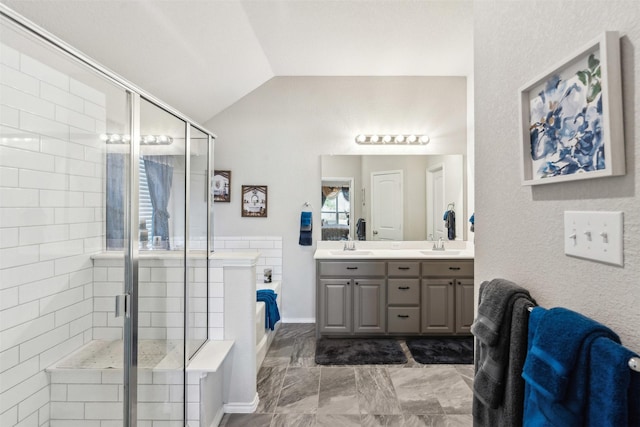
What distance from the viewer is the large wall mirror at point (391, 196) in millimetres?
3844

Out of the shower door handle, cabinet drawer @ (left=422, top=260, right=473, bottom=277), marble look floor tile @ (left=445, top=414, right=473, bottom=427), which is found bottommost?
marble look floor tile @ (left=445, top=414, right=473, bottom=427)

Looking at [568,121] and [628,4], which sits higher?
[628,4]

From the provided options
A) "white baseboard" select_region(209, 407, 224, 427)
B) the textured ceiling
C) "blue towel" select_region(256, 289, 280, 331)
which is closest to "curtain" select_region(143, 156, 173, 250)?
the textured ceiling

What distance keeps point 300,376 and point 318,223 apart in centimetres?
174

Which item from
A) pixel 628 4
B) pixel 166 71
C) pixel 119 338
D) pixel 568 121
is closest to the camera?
pixel 628 4

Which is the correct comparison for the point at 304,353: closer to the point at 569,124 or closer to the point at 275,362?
the point at 275,362

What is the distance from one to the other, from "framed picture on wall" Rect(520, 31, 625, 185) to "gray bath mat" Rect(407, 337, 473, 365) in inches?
97.6

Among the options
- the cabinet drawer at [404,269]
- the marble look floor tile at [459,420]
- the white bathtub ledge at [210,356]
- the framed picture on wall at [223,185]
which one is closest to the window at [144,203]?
the white bathtub ledge at [210,356]

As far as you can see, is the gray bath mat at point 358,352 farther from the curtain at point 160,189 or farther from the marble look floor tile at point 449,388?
the curtain at point 160,189

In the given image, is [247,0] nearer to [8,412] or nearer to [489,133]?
[489,133]

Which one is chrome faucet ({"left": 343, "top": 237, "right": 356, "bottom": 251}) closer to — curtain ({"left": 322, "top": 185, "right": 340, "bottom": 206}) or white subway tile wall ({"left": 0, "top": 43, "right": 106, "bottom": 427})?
curtain ({"left": 322, "top": 185, "right": 340, "bottom": 206})

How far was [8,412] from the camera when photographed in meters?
1.37

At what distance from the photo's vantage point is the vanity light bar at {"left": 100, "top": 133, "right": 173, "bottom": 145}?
4.96ft

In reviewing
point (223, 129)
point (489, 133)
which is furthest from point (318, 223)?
point (489, 133)
